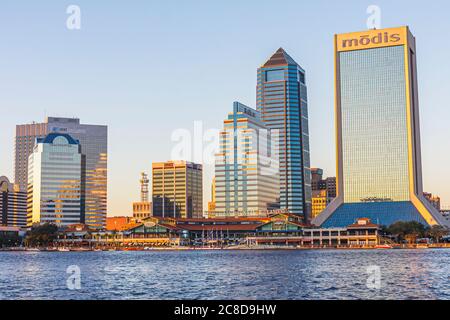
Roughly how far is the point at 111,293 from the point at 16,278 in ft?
109

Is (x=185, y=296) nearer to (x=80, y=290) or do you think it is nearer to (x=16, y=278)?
(x=80, y=290)

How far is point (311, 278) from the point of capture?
89375 mm
